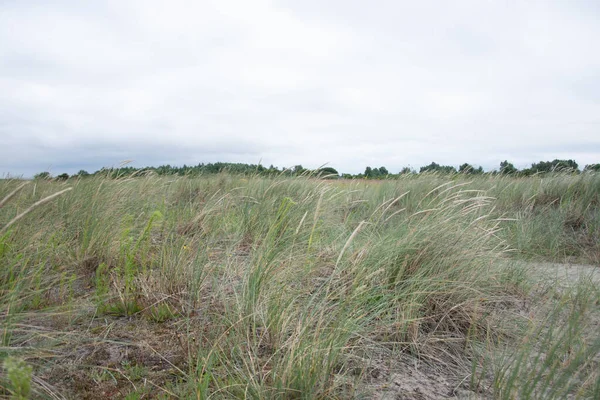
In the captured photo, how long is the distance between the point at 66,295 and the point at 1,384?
1.23 metres

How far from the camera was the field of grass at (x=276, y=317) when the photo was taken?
1.60 m

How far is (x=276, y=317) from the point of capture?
6.44 ft

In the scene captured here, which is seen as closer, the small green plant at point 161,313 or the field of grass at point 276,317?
the field of grass at point 276,317

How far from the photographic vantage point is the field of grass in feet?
5.25

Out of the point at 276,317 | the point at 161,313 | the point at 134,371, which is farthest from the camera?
the point at 161,313

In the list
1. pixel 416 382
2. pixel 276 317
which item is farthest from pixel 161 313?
pixel 416 382

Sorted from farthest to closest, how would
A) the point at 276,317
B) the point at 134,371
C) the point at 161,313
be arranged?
the point at 161,313
the point at 276,317
the point at 134,371

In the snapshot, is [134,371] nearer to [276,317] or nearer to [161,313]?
[161,313]

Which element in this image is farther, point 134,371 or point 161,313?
point 161,313

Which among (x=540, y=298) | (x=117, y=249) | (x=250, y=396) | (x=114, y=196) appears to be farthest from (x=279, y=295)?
(x=114, y=196)

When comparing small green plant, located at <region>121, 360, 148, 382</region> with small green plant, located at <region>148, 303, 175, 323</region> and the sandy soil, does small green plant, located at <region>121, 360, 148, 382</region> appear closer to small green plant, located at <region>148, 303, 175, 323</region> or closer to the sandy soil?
small green plant, located at <region>148, 303, 175, 323</region>

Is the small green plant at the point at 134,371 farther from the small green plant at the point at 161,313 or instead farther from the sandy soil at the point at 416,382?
the sandy soil at the point at 416,382

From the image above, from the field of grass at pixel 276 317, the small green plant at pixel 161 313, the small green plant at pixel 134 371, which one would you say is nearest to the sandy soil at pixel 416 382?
the field of grass at pixel 276 317

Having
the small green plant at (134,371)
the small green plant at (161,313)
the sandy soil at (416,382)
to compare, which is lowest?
the sandy soil at (416,382)
